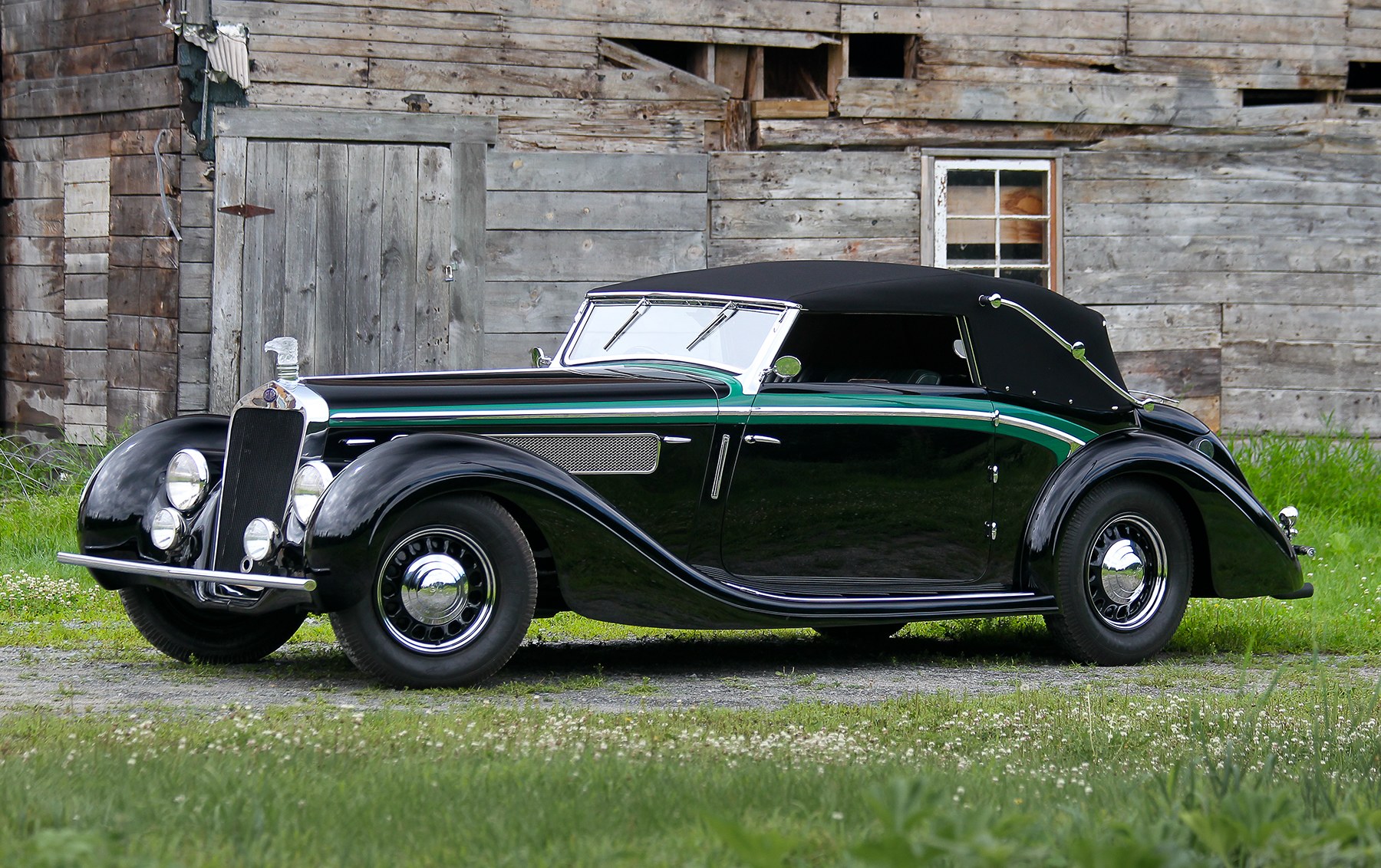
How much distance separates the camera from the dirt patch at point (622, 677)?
4.86 metres

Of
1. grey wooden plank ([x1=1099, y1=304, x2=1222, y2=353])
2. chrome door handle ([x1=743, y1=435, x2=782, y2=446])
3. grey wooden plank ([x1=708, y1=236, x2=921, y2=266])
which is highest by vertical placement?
grey wooden plank ([x1=708, y1=236, x2=921, y2=266])

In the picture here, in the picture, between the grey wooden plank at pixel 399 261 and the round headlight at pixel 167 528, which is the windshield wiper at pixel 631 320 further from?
the grey wooden plank at pixel 399 261

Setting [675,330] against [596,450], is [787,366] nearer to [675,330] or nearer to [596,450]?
[675,330]

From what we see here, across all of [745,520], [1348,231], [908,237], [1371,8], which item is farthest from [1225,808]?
[1371,8]

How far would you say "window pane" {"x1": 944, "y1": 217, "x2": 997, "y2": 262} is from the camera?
10.8m

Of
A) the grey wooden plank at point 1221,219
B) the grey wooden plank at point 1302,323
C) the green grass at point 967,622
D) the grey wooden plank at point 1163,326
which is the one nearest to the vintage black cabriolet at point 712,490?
Result: the green grass at point 967,622

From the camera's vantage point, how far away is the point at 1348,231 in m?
11.2

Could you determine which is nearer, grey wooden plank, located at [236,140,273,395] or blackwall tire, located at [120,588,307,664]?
blackwall tire, located at [120,588,307,664]

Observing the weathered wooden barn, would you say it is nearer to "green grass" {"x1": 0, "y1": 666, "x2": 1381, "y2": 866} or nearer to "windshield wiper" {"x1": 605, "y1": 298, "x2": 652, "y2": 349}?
"windshield wiper" {"x1": 605, "y1": 298, "x2": 652, "y2": 349}

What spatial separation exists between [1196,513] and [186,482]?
155 inches

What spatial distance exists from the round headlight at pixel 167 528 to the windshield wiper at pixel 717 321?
2.00m

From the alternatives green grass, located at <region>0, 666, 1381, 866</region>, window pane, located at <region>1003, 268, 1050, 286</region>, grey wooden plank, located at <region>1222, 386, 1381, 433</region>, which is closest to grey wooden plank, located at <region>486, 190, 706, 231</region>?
window pane, located at <region>1003, 268, 1050, 286</region>

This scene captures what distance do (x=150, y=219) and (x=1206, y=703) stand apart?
25.0 ft

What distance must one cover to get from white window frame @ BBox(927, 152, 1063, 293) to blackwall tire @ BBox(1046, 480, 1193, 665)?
4.59 metres
